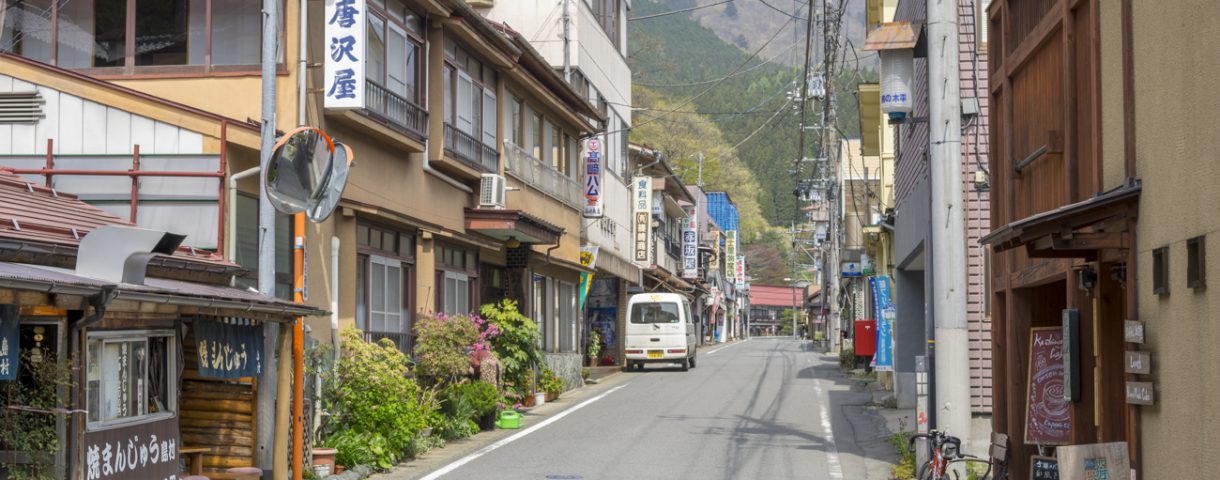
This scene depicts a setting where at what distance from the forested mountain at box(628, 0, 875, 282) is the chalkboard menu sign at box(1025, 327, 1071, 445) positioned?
70703mm

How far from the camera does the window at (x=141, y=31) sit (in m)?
16.0

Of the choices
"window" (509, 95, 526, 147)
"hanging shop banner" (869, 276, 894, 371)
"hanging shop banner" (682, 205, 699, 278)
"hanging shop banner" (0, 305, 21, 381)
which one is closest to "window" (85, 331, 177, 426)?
"hanging shop banner" (0, 305, 21, 381)

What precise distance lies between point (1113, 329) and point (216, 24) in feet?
38.0

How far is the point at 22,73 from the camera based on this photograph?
14.6 m

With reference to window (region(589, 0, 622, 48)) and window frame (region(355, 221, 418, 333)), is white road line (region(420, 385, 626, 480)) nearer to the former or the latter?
window frame (region(355, 221, 418, 333))

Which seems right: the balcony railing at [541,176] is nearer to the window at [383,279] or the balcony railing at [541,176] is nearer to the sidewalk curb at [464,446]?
the sidewalk curb at [464,446]

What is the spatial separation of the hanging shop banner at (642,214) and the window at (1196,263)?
36203mm

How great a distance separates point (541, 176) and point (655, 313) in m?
12.2

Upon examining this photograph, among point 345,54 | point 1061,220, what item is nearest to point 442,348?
point 345,54

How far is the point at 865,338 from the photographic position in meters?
34.1

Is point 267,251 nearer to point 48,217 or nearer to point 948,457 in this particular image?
point 48,217

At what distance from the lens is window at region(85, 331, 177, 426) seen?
35.4ft

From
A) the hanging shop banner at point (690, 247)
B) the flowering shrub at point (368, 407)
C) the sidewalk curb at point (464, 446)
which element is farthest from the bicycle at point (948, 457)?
the hanging shop banner at point (690, 247)

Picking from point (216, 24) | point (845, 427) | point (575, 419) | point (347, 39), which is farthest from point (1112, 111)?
point (575, 419)
